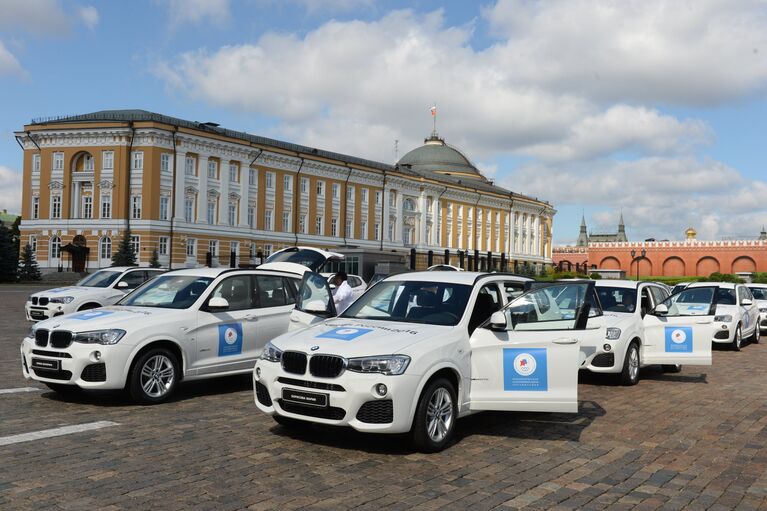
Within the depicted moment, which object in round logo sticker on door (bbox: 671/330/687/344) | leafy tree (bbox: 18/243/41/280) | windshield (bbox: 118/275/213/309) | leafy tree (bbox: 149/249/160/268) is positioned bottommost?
round logo sticker on door (bbox: 671/330/687/344)

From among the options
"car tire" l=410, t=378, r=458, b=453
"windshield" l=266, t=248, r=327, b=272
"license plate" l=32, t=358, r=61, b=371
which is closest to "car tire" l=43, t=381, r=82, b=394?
"license plate" l=32, t=358, r=61, b=371

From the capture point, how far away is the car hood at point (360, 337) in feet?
21.4

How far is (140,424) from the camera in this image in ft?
25.3

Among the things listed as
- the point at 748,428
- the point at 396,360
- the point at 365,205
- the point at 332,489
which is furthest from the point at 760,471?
the point at 365,205

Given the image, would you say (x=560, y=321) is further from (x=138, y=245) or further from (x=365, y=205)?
(x=365, y=205)

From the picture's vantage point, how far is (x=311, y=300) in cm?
960

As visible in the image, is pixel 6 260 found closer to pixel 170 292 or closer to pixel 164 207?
pixel 164 207

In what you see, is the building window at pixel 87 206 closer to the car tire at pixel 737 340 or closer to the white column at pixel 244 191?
the white column at pixel 244 191

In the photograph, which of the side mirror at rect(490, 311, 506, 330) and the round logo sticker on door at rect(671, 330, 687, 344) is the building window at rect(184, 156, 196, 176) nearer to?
the round logo sticker on door at rect(671, 330, 687, 344)

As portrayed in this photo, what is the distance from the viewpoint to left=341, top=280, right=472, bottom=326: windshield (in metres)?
7.58

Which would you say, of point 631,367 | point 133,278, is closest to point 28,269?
point 133,278

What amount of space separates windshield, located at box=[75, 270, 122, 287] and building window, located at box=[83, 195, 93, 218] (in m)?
45.2

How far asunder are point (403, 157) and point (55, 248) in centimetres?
6371

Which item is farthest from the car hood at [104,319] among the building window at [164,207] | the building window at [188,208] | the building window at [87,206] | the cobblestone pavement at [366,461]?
the building window at [87,206]
